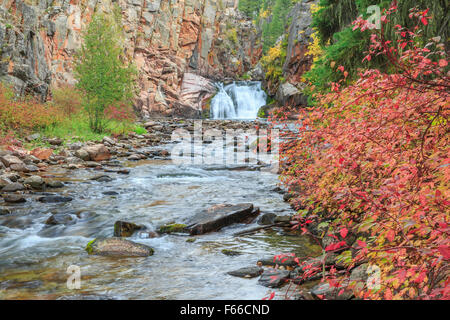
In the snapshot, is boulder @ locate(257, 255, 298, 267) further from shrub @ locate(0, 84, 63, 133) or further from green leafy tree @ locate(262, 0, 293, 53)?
green leafy tree @ locate(262, 0, 293, 53)

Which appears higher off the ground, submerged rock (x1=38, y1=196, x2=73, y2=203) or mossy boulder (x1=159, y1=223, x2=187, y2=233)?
submerged rock (x1=38, y1=196, x2=73, y2=203)

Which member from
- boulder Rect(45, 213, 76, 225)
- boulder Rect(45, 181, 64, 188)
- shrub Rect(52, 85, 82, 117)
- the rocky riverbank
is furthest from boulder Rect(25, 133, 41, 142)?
boulder Rect(45, 213, 76, 225)

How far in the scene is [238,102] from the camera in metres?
46.9

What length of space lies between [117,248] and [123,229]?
956 mm

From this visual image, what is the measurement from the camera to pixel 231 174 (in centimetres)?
1206

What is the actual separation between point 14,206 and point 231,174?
22.9 feet

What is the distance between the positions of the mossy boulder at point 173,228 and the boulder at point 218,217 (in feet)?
0.58

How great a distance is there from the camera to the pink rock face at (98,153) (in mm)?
13703

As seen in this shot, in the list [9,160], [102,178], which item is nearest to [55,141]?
[9,160]

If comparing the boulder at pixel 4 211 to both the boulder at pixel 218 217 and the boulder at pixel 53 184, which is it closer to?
the boulder at pixel 53 184

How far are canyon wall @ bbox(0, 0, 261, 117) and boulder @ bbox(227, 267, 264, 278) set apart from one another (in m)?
18.0

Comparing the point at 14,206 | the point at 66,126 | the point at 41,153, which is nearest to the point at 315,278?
the point at 14,206

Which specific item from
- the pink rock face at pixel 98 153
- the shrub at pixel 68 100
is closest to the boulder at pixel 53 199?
the pink rock face at pixel 98 153

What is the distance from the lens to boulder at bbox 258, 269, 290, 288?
388 cm
